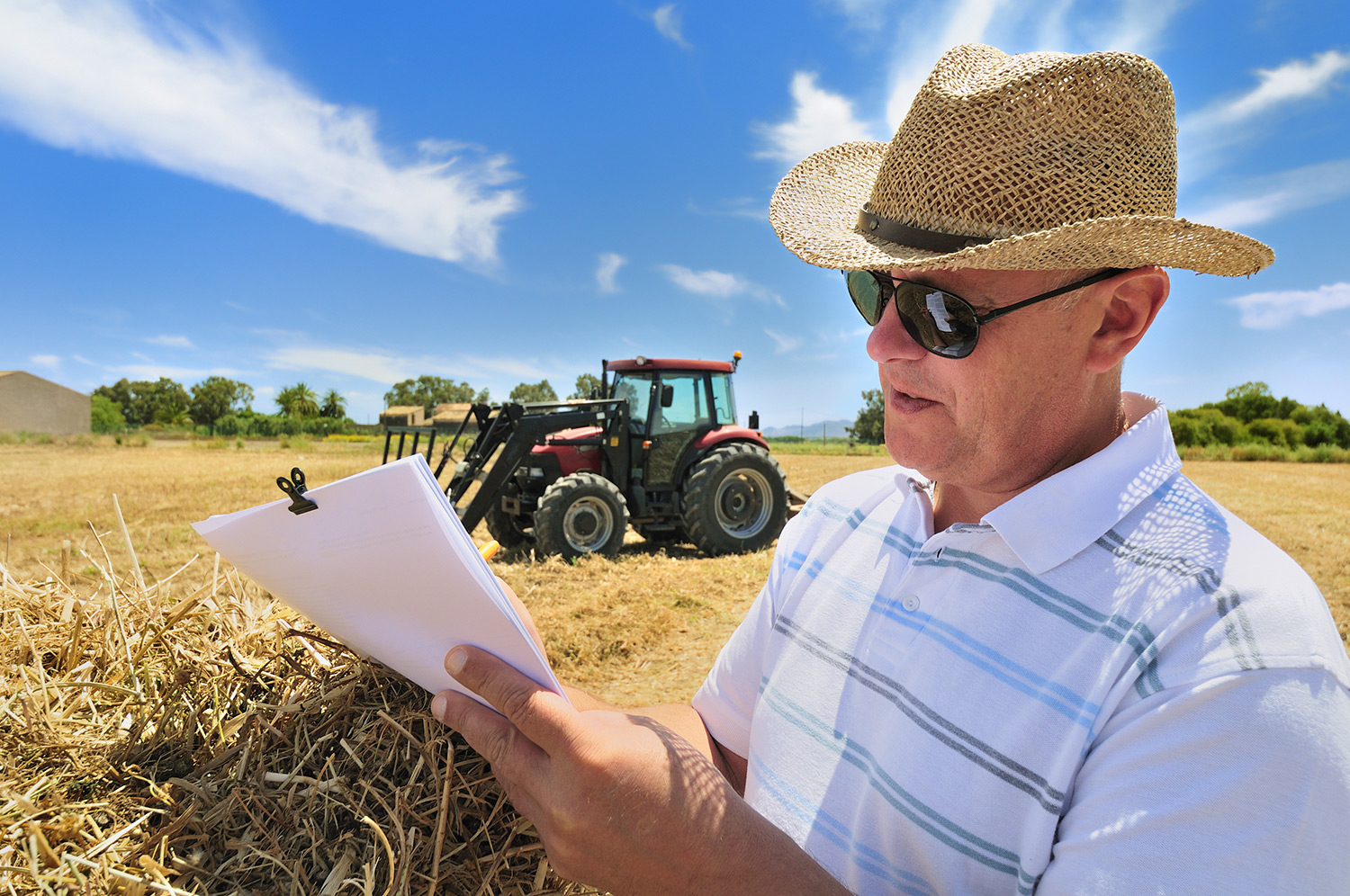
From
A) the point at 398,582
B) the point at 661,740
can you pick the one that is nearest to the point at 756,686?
the point at 661,740

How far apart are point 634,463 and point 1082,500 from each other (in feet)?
22.7

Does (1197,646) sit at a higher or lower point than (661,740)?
higher

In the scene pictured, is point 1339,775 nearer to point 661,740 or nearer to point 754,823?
point 754,823

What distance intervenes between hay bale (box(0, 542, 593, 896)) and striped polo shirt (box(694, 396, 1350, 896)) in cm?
50

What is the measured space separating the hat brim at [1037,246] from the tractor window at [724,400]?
21.9 feet

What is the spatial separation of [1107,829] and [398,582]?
0.83m

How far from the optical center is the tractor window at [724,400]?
8.05 m

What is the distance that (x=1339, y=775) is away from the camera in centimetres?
63

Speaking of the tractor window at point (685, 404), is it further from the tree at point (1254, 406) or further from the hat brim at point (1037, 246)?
the tree at point (1254, 406)

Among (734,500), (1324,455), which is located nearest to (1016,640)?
(734,500)

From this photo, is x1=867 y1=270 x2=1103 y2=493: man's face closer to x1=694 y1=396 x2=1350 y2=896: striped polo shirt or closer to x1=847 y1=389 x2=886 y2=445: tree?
x1=694 y1=396 x2=1350 y2=896: striped polo shirt

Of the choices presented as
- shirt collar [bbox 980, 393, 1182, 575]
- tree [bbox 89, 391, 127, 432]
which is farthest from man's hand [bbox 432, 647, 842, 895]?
tree [bbox 89, 391, 127, 432]

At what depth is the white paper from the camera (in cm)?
79

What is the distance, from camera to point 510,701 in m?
0.88
